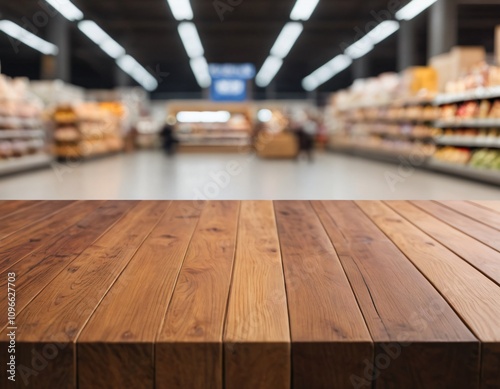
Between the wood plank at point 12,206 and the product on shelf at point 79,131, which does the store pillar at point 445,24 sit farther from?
the wood plank at point 12,206

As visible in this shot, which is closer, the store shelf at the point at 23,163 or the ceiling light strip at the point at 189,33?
the store shelf at the point at 23,163

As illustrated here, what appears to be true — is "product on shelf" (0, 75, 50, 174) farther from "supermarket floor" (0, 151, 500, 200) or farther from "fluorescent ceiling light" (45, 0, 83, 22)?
"fluorescent ceiling light" (45, 0, 83, 22)

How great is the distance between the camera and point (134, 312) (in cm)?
163

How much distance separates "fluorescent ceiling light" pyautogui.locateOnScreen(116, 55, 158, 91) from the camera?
21.1 meters

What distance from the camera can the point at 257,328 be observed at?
1500 mm

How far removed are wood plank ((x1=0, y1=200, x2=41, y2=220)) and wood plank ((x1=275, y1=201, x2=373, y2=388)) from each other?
195 centimetres

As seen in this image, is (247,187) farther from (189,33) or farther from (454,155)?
(189,33)

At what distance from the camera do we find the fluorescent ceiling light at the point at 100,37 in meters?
14.1

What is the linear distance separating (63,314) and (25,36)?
15.7 meters

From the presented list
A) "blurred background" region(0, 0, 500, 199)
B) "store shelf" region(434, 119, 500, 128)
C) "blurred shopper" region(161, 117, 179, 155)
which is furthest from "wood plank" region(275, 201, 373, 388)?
"blurred shopper" region(161, 117, 179, 155)

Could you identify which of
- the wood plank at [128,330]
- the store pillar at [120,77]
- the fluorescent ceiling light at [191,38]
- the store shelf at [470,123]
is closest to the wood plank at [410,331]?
the wood plank at [128,330]

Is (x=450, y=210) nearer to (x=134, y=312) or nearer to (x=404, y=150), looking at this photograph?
(x=134, y=312)

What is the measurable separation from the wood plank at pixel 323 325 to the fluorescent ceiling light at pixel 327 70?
1990 centimetres

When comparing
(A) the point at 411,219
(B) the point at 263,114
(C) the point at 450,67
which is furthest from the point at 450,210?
(B) the point at 263,114
